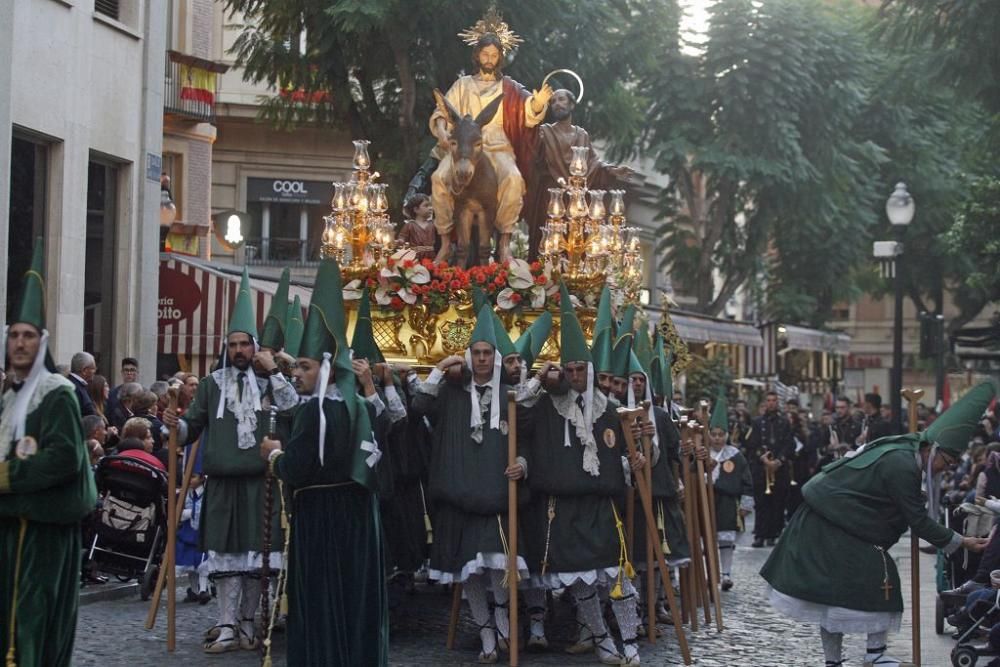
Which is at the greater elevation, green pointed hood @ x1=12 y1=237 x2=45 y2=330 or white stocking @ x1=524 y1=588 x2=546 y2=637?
green pointed hood @ x1=12 y1=237 x2=45 y2=330

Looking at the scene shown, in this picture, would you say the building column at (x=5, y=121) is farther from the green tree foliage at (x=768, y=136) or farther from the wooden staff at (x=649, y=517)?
the green tree foliage at (x=768, y=136)

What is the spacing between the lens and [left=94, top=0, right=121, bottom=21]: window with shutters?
73.7 ft

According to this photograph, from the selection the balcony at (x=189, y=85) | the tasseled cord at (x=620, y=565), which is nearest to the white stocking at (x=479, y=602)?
the tasseled cord at (x=620, y=565)

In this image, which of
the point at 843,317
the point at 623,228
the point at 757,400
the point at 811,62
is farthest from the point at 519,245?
the point at 843,317

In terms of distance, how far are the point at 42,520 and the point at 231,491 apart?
375cm

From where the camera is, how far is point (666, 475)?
13.6 m

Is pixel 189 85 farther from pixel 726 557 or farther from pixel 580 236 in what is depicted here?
Answer: pixel 726 557

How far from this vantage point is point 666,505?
13.7 metres

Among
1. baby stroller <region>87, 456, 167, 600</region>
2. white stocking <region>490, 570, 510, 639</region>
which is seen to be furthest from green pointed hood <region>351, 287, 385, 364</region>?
baby stroller <region>87, 456, 167, 600</region>

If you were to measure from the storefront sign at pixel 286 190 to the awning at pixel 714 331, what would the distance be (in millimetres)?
8372

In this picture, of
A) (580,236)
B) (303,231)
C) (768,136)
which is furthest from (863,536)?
(303,231)

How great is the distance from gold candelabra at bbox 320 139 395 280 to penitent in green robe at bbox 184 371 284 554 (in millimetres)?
4223

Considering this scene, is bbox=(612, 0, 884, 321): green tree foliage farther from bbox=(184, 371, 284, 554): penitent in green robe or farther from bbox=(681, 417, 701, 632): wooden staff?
bbox=(184, 371, 284, 554): penitent in green robe

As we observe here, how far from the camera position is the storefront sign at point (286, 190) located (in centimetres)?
4081
